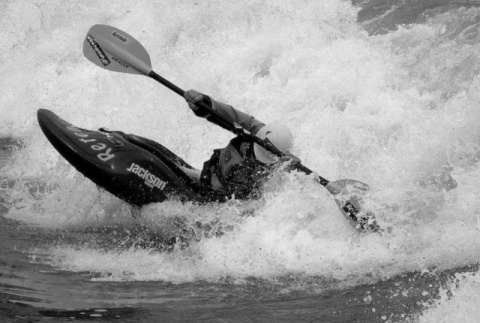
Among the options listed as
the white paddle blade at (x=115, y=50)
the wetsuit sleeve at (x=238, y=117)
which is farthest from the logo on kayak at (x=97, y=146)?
the wetsuit sleeve at (x=238, y=117)

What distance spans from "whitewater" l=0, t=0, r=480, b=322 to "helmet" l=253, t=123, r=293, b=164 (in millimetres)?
184

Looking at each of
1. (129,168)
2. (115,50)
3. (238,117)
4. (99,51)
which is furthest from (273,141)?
(99,51)

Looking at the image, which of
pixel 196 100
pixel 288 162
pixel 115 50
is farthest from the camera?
pixel 115 50

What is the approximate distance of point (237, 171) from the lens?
5.98m

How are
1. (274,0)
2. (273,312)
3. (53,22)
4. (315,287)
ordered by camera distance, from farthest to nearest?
(53,22), (274,0), (315,287), (273,312)

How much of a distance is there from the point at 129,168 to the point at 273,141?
4.08 ft

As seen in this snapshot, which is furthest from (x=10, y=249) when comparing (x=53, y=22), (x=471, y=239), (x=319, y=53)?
(x=53, y=22)

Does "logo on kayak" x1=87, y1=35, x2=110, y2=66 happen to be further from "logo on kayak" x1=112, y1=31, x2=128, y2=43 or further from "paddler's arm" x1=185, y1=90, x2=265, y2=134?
"paddler's arm" x1=185, y1=90, x2=265, y2=134

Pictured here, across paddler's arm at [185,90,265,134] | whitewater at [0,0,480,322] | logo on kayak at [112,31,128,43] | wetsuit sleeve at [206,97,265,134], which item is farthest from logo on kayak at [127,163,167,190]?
logo on kayak at [112,31,128,43]

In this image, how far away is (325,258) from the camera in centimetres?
545

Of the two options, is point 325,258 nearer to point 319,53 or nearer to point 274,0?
point 319,53

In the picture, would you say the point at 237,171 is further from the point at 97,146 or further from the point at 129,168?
the point at 97,146

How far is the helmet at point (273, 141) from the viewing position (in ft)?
19.6

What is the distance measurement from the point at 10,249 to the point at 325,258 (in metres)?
2.30
